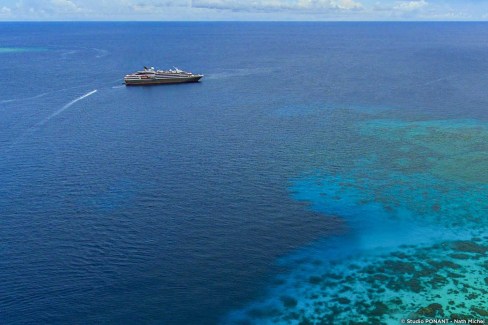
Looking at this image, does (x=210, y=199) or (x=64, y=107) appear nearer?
(x=210, y=199)

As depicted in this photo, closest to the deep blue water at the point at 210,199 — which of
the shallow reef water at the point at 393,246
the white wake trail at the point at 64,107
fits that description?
the shallow reef water at the point at 393,246

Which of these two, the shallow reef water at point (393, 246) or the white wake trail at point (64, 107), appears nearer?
the shallow reef water at point (393, 246)

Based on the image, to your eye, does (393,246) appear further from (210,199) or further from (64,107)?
(64,107)

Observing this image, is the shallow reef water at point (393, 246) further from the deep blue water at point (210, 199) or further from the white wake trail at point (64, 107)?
the white wake trail at point (64, 107)

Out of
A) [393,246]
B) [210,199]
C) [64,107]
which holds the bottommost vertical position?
[393,246]

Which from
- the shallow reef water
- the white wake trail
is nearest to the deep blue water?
the shallow reef water

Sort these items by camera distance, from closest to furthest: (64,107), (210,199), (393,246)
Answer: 1. (393,246)
2. (210,199)
3. (64,107)

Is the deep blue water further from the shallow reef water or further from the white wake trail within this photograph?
the white wake trail

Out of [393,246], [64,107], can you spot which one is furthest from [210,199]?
[64,107]

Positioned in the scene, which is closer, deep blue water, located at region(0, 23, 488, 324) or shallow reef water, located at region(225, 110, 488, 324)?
shallow reef water, located at region(225, 110, 488, 324)
